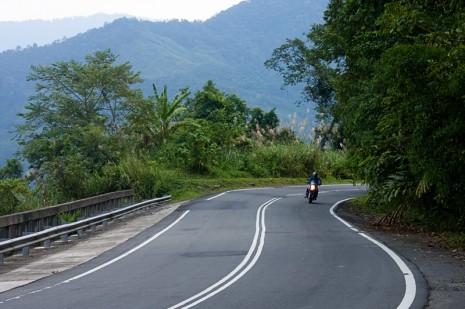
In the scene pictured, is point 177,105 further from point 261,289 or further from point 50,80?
point 261,289

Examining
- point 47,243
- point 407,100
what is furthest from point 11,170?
point 407,100

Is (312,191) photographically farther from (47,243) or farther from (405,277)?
(405,277)

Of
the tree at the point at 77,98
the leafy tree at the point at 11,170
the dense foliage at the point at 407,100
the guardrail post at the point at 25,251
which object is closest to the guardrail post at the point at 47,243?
the guardrail post at the point at 25,251

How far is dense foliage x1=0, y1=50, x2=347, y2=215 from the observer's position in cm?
3516

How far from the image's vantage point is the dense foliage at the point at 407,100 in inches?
614

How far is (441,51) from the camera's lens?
15477 millimetres

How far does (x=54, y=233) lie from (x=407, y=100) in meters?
10.0

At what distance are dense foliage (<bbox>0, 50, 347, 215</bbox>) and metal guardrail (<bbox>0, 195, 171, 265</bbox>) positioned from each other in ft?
18.6

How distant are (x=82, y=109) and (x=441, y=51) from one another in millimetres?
48135

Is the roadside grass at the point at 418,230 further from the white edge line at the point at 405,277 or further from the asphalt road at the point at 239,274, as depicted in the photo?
the asphalt road at the point at 239,274

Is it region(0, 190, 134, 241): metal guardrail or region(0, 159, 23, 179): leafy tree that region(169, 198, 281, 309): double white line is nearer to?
region(0, 190, 134, 241): metal guardrail

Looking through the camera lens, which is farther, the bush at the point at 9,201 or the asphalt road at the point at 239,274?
the bush at the point at 9,201

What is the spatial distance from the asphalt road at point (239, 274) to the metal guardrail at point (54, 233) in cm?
181

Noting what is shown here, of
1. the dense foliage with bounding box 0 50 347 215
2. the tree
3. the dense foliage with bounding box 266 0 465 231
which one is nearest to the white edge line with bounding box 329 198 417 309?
the dense foliage with bounding box 266 0 465 231
